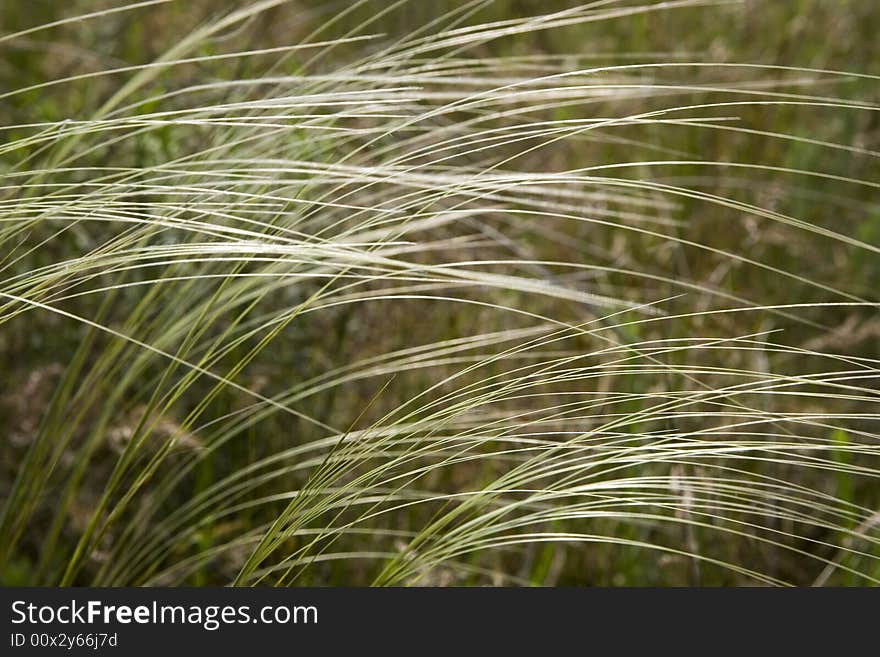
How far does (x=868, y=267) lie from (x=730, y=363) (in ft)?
1.58

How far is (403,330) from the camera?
178 cm

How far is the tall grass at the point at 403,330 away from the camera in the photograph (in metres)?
0.90

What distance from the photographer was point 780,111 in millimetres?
2246

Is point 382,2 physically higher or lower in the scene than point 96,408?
higher

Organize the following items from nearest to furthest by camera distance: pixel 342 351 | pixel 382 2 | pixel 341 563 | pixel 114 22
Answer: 1. pixel 341 563
2. pixel 342 351
3. pixel 114 22
4. pixel 382 2

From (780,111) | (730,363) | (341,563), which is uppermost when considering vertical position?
(780,111)

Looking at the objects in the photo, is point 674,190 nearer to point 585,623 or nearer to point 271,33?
point 585,623

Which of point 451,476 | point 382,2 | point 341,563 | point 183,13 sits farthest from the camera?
point 382,2

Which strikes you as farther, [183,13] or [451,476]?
[183,13]

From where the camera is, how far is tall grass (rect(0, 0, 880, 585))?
0.90 m

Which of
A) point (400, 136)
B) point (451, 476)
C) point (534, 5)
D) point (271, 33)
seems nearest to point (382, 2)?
point (534, 5)

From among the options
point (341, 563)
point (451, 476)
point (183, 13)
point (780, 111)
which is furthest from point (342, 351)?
point (183, 13)

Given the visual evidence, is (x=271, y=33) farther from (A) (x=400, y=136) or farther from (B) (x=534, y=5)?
(B) (x=534, y=5)

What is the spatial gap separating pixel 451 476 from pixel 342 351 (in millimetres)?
270
